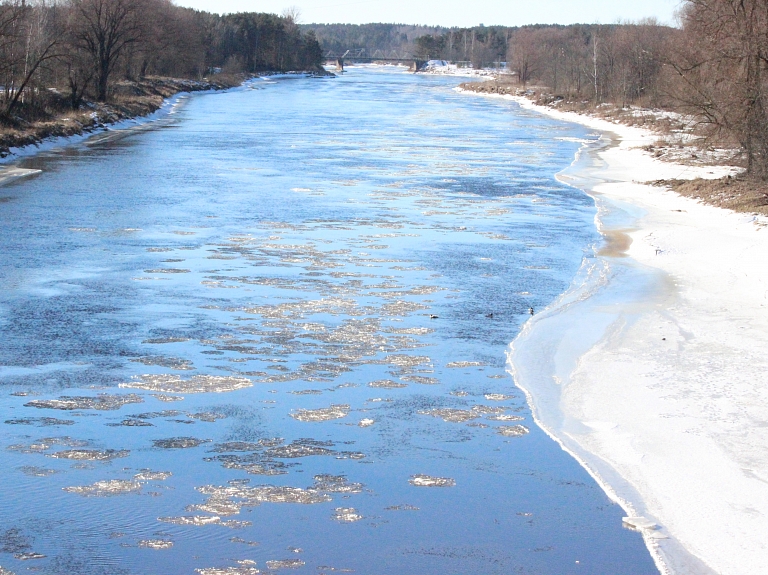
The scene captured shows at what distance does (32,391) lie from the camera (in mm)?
8258

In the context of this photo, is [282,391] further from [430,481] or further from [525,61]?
[525,61]

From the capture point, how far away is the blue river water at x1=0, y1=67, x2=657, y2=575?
18.7ft

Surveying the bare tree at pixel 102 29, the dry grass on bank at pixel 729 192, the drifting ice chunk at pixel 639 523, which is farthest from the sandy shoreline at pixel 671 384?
the bare tree at pixel 102 29

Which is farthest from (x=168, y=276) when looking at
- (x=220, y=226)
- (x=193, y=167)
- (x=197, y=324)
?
(x=193, y=167)

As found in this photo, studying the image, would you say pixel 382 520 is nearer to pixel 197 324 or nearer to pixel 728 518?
pixel 728 518

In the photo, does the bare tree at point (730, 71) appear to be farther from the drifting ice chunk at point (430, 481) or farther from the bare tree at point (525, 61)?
the bare tree at point (525, 61)

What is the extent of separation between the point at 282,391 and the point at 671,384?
12.3 ft

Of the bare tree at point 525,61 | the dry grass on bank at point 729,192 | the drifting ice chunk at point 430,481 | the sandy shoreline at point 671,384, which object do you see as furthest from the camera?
the bare tree at point 525,61

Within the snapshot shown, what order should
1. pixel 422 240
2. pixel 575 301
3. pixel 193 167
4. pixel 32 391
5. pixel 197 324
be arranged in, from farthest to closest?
1. pixel 193 167
2. pixel 422 240
3. pixel 575 301
4. pixel 197 324
5. pixel 32 391

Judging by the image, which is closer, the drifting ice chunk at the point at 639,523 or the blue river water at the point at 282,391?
the blue river water at the point at 282,391

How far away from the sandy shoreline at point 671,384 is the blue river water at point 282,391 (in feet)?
1.06

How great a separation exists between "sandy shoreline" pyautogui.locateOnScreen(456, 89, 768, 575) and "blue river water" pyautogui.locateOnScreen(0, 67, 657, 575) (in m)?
Answer: 0.32

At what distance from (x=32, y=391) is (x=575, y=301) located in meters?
7.00

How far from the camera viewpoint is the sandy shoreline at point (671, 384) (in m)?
6.18
